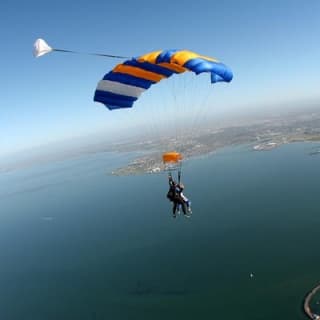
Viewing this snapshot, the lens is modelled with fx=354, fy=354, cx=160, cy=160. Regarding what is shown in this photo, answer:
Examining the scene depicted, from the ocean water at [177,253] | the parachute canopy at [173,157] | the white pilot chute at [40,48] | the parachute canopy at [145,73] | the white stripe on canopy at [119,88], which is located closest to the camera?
the white pilot chute at [40,48]

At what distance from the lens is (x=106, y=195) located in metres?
90.8

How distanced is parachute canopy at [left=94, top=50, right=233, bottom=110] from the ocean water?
2178 cm

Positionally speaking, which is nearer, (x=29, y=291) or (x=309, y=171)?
(x=29, y=291)

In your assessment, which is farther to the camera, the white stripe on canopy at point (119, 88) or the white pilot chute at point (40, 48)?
the white stripe on canopy at point (119, 88)

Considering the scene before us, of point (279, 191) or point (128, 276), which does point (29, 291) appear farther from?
point (279, 191)

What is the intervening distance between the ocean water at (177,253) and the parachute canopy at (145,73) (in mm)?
21780

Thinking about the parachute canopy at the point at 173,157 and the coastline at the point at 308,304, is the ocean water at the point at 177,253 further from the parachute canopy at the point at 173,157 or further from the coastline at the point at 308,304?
the parachute canopy at the point at 173,157

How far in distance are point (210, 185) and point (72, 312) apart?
48.6 metres

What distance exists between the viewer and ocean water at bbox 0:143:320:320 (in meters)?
30.7

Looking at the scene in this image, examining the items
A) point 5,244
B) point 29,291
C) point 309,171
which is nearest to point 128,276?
point 29,291

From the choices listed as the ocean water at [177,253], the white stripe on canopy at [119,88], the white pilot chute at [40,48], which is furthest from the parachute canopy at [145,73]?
the ocean water at [177,253]

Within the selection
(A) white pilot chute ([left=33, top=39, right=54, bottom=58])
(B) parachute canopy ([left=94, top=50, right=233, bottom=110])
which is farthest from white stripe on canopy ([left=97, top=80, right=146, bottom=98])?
(A) white pilot chute ([left=33, top=39, right=54, bottom=58])

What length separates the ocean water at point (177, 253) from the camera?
3067 cm

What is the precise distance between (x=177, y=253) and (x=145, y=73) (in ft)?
109
